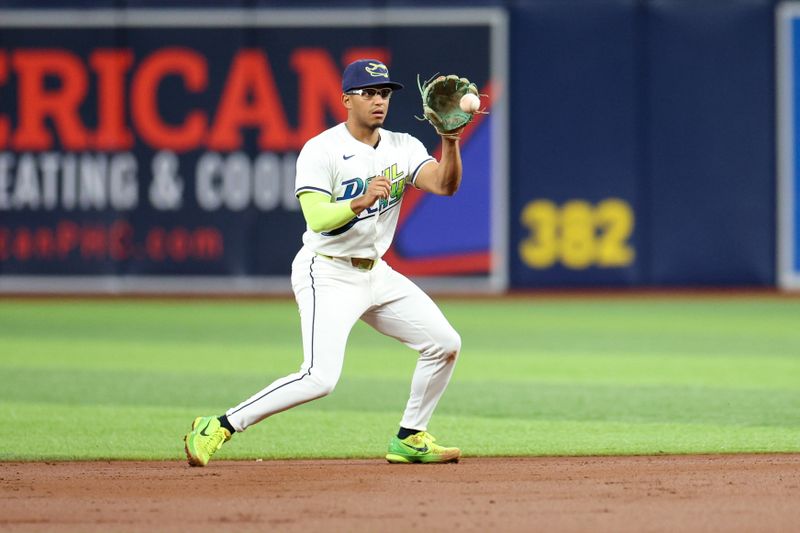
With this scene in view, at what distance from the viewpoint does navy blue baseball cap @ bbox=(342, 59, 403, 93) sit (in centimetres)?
654

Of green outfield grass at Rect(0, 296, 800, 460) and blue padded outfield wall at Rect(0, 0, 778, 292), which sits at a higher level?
blue padded outfield wall at Rect(0, 0, 778, 292)

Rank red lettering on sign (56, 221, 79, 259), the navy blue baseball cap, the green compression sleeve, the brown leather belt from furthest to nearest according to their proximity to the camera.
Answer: red lettering on sign (56, 221, 79, 259), the brown leather belt, the navy blue baseball cap, the green compression sleeve

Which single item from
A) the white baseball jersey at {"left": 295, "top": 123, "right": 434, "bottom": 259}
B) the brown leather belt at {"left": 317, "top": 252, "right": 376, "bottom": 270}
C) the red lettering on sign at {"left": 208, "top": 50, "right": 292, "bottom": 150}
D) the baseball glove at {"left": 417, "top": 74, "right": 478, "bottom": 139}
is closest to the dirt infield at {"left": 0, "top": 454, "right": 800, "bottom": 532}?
the brown leather belt at {"left": 317, "top": 252, "right": 376, "bottom": 270}

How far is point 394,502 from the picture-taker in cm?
575

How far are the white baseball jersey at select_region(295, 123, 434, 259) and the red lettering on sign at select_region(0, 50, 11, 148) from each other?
13.9m

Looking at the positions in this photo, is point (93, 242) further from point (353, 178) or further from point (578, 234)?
point (353, 178)

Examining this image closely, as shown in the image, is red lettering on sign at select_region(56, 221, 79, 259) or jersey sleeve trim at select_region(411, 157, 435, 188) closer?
jersey sleeve trim at select_region(411, 157, 435, 188)

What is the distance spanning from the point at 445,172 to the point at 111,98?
13839mm

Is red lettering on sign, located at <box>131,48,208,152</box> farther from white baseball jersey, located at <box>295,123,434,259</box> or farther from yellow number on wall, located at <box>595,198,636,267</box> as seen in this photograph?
white baseball jersey, located at <box>295,123,434,259</box>

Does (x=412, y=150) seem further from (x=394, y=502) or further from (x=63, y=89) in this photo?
(x=63, y=89)

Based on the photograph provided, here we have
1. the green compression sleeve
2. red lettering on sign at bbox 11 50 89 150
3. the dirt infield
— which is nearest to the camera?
the dirt infield

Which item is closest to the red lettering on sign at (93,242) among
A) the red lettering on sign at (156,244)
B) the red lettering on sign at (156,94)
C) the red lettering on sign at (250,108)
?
the red lettering on sign at (156,244)

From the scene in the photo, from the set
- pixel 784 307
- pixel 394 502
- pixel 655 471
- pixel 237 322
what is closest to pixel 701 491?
pixel 655 471

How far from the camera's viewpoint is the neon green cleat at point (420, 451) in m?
6.85
